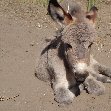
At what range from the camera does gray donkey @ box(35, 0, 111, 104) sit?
251 inches

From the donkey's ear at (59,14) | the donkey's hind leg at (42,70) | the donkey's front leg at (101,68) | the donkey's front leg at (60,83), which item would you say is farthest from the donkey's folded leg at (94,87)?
the donkey's ear at (59,14)

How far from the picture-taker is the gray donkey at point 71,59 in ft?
20.9

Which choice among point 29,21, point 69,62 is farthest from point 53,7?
point 29,21

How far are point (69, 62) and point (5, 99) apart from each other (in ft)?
4.29

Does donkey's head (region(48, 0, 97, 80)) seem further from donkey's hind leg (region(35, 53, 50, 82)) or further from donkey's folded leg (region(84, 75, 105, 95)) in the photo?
donkey's hind leg (region(35, 53, 50, 82))

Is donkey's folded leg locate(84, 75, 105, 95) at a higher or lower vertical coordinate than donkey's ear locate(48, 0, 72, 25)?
lower

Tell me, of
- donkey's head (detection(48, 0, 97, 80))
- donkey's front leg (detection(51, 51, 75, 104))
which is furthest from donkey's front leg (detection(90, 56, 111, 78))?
donkey's head (detection(48, 0, 97, 80))

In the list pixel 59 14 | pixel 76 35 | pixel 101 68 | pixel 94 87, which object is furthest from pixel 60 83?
pixel 59 14

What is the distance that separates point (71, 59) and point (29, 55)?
77.7 inches

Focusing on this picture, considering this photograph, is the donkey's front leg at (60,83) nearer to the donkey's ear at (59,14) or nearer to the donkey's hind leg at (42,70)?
the donkey's hind leg at (42,70)

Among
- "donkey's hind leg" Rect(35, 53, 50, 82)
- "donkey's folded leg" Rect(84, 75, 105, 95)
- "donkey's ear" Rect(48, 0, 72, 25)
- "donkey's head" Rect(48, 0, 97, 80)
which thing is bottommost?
"donkey's folded leg" Rect(84, 75, 105, 95)

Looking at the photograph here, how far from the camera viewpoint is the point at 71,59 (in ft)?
21.0

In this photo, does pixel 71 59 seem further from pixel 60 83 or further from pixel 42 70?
pixel 42 70

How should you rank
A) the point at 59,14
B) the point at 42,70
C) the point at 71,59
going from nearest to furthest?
1. the point at 71,59
2. the point at 59,14
3. the point at 42,70
